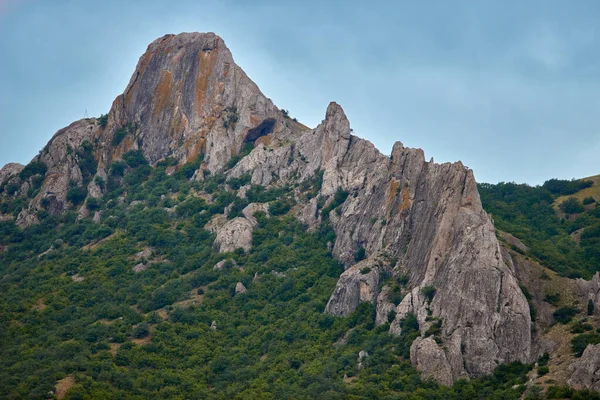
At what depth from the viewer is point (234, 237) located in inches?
5837

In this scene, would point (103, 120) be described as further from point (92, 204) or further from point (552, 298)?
point (552, 298)

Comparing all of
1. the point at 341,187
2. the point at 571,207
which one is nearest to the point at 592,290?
the point at 341,187

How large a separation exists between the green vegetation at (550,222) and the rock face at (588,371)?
79.0ft

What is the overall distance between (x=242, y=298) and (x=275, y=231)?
640 inches

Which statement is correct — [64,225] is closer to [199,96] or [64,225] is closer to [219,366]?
[199,96]

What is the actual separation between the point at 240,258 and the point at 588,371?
214 feet

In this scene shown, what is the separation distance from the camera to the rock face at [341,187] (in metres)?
106

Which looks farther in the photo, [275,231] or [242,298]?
[275,231]

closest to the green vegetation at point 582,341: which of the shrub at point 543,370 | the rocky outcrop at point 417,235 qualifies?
the shrub at point 543,370

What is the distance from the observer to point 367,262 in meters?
126

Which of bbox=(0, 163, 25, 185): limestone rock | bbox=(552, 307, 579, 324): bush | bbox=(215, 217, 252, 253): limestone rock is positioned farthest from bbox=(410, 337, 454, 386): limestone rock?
bbox=(0, 163, 25, 185): limestone rock

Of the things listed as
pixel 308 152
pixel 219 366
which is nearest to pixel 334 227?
pixel 308 152

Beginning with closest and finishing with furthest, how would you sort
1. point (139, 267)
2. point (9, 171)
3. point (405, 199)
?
1. point (405, 199)
2. point (139, 267)
3. point (9, 171)

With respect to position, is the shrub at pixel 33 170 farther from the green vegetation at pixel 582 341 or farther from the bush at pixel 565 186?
the green vegetation at pixel 582 341
